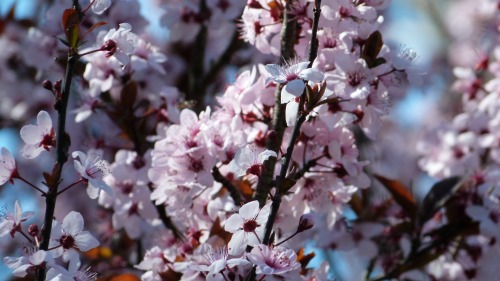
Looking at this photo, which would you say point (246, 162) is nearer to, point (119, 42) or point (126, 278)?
point (119, 42)

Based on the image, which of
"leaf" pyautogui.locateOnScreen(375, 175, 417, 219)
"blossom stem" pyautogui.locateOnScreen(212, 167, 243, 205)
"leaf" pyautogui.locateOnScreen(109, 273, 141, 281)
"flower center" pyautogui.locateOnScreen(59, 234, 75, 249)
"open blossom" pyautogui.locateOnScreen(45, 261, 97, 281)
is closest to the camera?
"open blossom" pyautogui.locateOnScreen(45, 261, 97, 281)

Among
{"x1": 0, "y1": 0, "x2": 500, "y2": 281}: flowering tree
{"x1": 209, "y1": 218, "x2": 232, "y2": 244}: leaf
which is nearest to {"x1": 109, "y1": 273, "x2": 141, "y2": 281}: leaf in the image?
{"x1": 0, "y1": 0, "x2": 500, "y2": 281}: flowering tree

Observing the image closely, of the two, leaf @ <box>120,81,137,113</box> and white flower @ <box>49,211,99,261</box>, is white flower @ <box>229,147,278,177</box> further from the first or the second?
leaf @ <box>120,81,137,113</box>

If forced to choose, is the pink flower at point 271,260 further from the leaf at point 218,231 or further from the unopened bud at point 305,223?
the leaf at point 218,231

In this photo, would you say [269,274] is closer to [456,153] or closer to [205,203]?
[205,203]

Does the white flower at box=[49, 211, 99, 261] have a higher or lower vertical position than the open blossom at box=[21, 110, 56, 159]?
lower

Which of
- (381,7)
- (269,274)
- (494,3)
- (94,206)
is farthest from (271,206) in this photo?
(94,206)

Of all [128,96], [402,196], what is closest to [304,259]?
[402,196]
